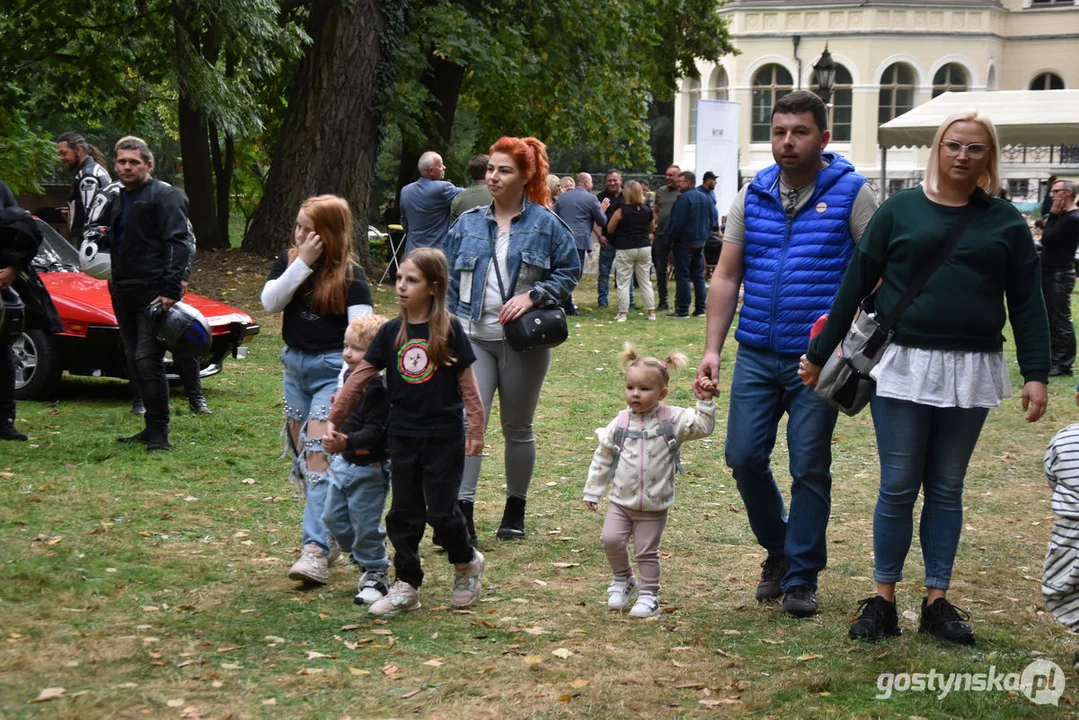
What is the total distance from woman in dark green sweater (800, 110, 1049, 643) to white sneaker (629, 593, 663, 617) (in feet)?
2.80

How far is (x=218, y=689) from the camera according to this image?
14.9 ft

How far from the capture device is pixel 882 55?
56.6 m

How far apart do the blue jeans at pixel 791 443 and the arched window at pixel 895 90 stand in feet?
177

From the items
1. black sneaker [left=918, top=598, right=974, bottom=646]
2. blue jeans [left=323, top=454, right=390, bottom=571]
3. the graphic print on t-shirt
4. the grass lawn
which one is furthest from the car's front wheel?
black sneaker [left=918, top=598, right=974, bottom=646]

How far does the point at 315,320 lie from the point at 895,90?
179 feet

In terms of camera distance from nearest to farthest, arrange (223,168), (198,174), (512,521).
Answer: (512,521), (198,174), (223,168)

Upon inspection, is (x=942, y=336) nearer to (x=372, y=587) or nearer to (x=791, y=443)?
(x=791, y=443)

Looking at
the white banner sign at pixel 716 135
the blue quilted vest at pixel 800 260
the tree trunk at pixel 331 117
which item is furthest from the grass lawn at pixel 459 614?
the white banner sign at pixel 716 135

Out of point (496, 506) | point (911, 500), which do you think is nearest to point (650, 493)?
point (911, 500)

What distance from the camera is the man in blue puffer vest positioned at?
5.54 metres

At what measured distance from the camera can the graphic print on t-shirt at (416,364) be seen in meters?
5.44

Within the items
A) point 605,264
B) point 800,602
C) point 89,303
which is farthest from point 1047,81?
point 800,602

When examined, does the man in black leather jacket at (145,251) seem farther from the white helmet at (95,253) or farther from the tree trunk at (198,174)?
the tree trunk at (198,174)

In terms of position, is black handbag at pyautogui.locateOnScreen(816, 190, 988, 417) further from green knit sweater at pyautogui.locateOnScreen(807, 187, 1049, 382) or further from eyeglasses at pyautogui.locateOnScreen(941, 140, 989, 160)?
eyeglasses at pyautogui.locateOnScreen(941, 140, 989, 160)
